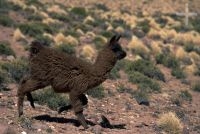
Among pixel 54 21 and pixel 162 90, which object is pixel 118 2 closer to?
pixel 54 21

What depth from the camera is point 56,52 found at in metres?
10.8

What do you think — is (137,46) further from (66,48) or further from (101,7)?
(101,7)

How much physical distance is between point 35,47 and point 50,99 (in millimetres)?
3352

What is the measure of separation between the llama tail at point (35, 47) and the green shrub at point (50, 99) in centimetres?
293

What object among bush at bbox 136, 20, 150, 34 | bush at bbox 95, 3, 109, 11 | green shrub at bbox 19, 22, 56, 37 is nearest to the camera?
green shrub at bbox 19, 22, 56, 37

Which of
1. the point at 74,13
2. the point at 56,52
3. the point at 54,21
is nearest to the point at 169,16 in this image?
the point at 74,13

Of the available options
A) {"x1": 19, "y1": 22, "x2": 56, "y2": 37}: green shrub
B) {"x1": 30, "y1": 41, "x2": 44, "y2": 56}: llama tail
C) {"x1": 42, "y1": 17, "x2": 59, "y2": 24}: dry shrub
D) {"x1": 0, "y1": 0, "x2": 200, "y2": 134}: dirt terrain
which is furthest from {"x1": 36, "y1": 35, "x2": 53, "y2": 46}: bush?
{"x1": 30, "y1": 41, "x2": 44, "y2": 56}: llama tail

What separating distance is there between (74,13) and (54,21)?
8.20 metres

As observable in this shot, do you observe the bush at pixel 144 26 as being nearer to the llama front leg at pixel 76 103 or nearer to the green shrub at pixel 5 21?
the green shrub at pixel 5 21

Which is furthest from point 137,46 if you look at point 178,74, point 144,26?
point 144,26

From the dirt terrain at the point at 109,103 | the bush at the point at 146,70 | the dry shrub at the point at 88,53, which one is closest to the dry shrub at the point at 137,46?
the dirt terrain at the point at 109,103

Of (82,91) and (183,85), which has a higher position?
(82,91)

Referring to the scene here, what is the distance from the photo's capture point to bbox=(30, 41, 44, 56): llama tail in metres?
10.7

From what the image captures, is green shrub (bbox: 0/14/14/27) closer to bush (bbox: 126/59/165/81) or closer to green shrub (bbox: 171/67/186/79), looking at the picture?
bush (bbox: 126/59/165/81)
